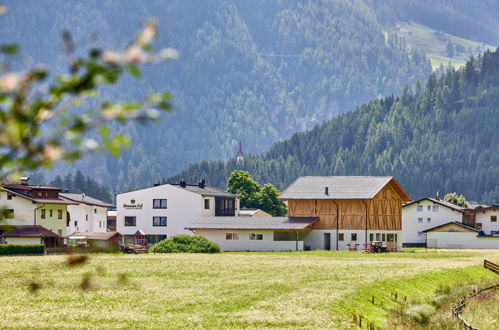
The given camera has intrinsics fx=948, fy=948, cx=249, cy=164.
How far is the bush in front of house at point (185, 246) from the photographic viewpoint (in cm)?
10200

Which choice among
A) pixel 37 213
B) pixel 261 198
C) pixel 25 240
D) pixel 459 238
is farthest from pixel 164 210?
pixel 261 198

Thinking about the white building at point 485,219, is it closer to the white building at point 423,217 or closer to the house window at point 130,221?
the white building at point 423,217

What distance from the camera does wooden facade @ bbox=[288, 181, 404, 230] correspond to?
401 feet

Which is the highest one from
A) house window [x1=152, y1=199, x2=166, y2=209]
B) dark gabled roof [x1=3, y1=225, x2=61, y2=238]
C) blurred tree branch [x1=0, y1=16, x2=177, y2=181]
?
house window [x1=152, y1=199, x2=166, y2=209]

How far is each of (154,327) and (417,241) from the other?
136 metres

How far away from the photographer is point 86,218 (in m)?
164

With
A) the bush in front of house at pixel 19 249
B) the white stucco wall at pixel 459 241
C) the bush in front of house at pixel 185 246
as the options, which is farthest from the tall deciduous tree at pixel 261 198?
the bush in front of house at pixel 19 249

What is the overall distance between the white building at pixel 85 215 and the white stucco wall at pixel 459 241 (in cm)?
5650

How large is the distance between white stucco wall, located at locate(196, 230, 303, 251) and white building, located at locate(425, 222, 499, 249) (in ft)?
129

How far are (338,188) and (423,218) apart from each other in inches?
1771

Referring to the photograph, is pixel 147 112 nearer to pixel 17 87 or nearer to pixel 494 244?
pixel 17 87

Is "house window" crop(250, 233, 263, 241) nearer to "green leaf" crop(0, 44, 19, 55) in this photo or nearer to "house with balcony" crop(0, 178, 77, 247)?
"house with balcony" crop(0, 178, 77, 247)

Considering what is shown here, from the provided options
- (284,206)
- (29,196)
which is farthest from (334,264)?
(284,206)

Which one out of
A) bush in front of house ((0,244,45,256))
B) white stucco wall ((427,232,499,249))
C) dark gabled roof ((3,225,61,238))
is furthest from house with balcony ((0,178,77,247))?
white stucco wall ((427,232,499,249))
